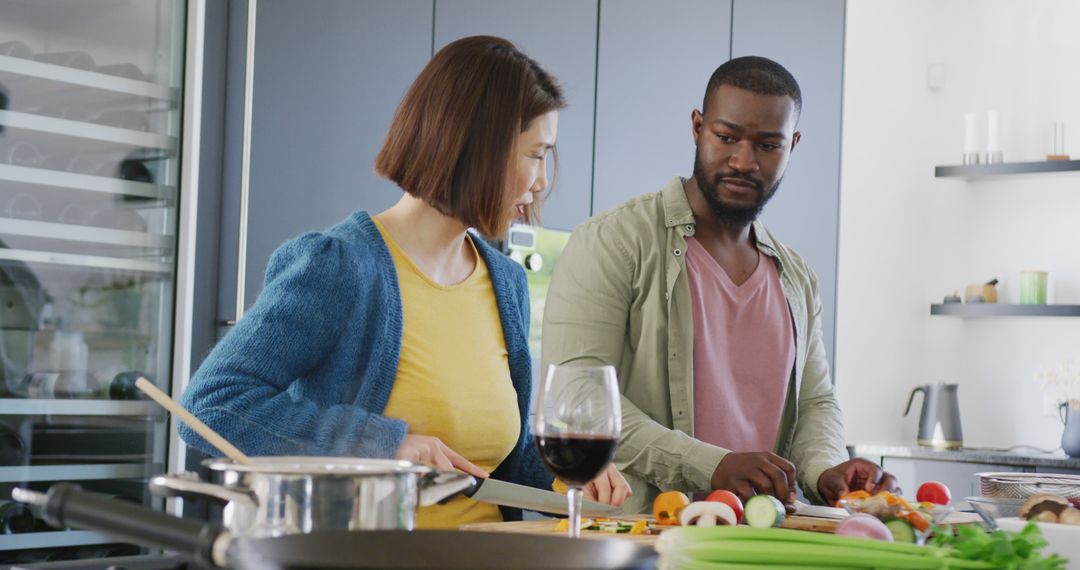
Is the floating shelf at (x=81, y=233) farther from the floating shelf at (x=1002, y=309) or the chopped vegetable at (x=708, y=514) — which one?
the floating shelf at (x=1002, y=309)

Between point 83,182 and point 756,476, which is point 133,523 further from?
point 83,182

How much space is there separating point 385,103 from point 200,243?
0.65 m

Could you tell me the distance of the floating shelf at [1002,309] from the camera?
15.3 feet

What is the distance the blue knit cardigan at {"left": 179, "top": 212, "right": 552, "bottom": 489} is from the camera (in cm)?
129

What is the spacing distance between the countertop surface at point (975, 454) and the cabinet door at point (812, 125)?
38cm

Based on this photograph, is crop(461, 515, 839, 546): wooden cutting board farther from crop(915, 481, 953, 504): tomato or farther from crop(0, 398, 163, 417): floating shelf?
crop(0, 398, 163, 417): floating shelf

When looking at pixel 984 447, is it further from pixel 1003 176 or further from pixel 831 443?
pixel 831 443

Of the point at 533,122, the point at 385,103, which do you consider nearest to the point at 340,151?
the point at 385,103

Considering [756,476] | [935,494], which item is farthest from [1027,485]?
[756,476]

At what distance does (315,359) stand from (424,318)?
185 mm

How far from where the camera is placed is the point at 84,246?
2746 mm

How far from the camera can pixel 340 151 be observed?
3.08m

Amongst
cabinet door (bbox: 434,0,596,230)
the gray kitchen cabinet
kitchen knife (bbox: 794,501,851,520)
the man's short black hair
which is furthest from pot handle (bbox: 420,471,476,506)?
the gray kitchen cabinet

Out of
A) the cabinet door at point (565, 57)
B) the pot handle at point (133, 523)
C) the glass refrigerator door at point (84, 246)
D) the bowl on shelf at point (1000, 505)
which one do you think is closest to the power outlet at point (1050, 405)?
the cabinet door at point (565, 57)
